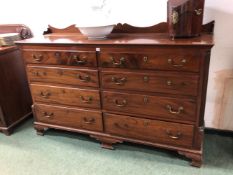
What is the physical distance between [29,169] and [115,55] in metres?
1.09

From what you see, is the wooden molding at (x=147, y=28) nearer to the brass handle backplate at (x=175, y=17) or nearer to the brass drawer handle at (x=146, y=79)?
the brass handle backplate at (x=175, y=17)

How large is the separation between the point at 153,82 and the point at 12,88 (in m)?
1.44

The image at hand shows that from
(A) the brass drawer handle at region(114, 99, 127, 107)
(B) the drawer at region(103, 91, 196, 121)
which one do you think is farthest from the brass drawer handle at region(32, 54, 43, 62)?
(A) the brass drawer handle at region(114, 99, 127, 107)

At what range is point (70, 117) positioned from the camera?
1.98 meters

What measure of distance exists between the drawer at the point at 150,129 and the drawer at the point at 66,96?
0.17 m

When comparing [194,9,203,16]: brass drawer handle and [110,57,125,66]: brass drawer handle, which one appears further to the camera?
[110,57,125,66]: brass drawer handle

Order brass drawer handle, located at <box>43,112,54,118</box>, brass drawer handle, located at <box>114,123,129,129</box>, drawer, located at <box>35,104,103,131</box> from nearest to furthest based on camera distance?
brass drawer handle, located at <box>114,123,129,129</box>
drawer, located at <box>35,104,103,131</box>
brass drawer handle, located at <box>43,112,54,118</box>

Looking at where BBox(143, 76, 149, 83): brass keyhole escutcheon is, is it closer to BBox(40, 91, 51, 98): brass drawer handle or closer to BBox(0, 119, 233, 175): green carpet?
BBox(0, 119, 233, 175): green carpet

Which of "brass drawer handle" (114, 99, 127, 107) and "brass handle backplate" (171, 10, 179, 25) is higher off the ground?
"brass handle backplate" (171, 10, 179, 25)

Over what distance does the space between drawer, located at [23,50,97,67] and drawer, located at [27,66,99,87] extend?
0.05 m

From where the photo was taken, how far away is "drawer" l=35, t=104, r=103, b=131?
1.89 m

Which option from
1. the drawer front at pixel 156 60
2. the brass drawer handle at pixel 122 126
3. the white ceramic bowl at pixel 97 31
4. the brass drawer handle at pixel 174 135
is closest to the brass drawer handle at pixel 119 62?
the drawer front at pixel 156 60

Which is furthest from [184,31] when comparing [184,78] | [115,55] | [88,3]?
[88,3]

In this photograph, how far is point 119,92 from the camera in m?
1.70
